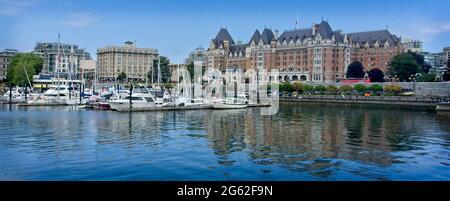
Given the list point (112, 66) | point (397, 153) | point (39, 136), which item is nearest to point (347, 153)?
point (397, 153)

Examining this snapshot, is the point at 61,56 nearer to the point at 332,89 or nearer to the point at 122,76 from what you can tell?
the point at 122,76

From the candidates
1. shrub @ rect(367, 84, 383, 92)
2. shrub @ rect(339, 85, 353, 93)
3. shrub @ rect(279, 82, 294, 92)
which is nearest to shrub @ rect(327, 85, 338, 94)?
shrub @ rect(339, 85, 353, 93)

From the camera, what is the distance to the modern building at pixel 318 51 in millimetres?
72812

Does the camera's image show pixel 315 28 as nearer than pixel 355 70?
No

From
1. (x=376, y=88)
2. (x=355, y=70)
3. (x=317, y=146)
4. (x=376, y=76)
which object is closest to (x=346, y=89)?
(x=376, y=88)

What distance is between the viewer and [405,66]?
61562 millimetres

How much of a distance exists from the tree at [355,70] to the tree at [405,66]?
6.26 m

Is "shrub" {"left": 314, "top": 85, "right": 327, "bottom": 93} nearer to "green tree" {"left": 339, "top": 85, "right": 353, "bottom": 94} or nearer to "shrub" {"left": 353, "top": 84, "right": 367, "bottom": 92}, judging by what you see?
"green tree" {"left": 339, "top": 85, "right": 353, "bottom": 94}

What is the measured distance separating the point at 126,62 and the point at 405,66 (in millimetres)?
38787

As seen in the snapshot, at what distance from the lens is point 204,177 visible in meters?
8.60

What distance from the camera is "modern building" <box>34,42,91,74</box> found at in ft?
156

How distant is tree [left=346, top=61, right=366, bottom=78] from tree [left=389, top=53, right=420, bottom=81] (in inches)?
247
